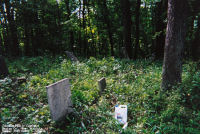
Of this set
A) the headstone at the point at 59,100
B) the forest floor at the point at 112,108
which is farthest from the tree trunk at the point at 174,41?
the headstone at the point at 59,100

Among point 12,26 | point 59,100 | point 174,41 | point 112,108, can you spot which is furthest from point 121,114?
point 12,26

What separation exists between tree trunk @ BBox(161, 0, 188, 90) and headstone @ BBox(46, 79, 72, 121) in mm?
3130

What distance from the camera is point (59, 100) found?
3920 mm

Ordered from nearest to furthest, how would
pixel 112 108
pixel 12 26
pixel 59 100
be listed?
pixel 59 100 < pixel 112 108 < pixel 12 26

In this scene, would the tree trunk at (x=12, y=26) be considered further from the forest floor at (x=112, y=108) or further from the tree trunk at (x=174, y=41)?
the tree trunk at (x=174, y=41)

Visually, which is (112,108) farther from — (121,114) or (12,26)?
(12,26)

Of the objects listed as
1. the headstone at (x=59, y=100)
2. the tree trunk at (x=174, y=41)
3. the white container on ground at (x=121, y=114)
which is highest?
the tree trunk at (x=174, y=41)

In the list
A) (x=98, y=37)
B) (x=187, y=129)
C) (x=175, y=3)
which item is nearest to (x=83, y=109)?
(x=187, y=129)

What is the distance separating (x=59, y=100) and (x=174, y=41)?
12.6 ft

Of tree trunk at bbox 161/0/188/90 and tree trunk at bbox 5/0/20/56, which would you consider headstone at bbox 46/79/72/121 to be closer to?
tree trunk at bbox 161/0/188/90

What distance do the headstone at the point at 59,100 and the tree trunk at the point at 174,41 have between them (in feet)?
10.3

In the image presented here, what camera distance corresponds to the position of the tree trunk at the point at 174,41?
14.8 feet

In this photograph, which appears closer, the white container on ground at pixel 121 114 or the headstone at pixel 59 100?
the headstone at pixel 59 100

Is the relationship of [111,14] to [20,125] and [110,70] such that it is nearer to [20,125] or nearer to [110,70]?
[110,70]
